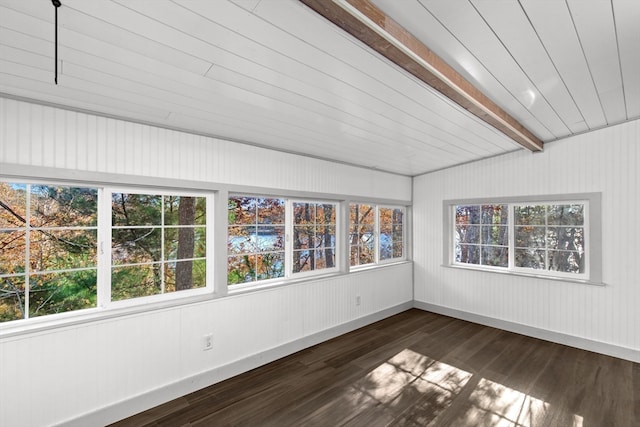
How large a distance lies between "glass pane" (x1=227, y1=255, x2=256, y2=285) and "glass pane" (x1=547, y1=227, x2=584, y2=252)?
153 inches

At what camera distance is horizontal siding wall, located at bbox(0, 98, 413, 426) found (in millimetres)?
2018

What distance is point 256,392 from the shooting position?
2734 millimetres

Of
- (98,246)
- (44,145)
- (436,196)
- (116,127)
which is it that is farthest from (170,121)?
(436,196)

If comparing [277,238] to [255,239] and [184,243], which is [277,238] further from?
[184,243]

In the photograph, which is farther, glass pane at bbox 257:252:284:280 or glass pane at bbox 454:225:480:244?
glass pane at bbox 454:225:480:244

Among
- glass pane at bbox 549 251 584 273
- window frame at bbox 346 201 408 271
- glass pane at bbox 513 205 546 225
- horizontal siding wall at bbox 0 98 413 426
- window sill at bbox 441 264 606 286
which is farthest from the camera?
window frame at bbox 346 201 408 271

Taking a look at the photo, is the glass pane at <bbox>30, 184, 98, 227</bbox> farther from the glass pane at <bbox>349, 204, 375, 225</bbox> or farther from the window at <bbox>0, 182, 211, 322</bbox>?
the glass pane at <bbox>349, 204, 375, 225</bbox>

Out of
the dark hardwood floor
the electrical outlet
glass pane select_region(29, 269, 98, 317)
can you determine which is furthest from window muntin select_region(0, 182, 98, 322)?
the dark hardwood floor

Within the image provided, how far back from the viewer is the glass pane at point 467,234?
Result: 4.77 meters

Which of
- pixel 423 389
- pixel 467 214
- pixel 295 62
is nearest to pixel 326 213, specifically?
pixel 423 389

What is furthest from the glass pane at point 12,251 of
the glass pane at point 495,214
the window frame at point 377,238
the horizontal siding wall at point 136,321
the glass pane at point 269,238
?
the glass pane at point 495,214

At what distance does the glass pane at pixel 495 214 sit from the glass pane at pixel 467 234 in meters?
0.19

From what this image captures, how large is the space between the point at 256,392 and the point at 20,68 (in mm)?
2819

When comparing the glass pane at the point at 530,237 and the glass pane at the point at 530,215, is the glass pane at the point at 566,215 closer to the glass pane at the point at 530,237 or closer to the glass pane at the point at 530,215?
the glass pane at the point at 530,215
